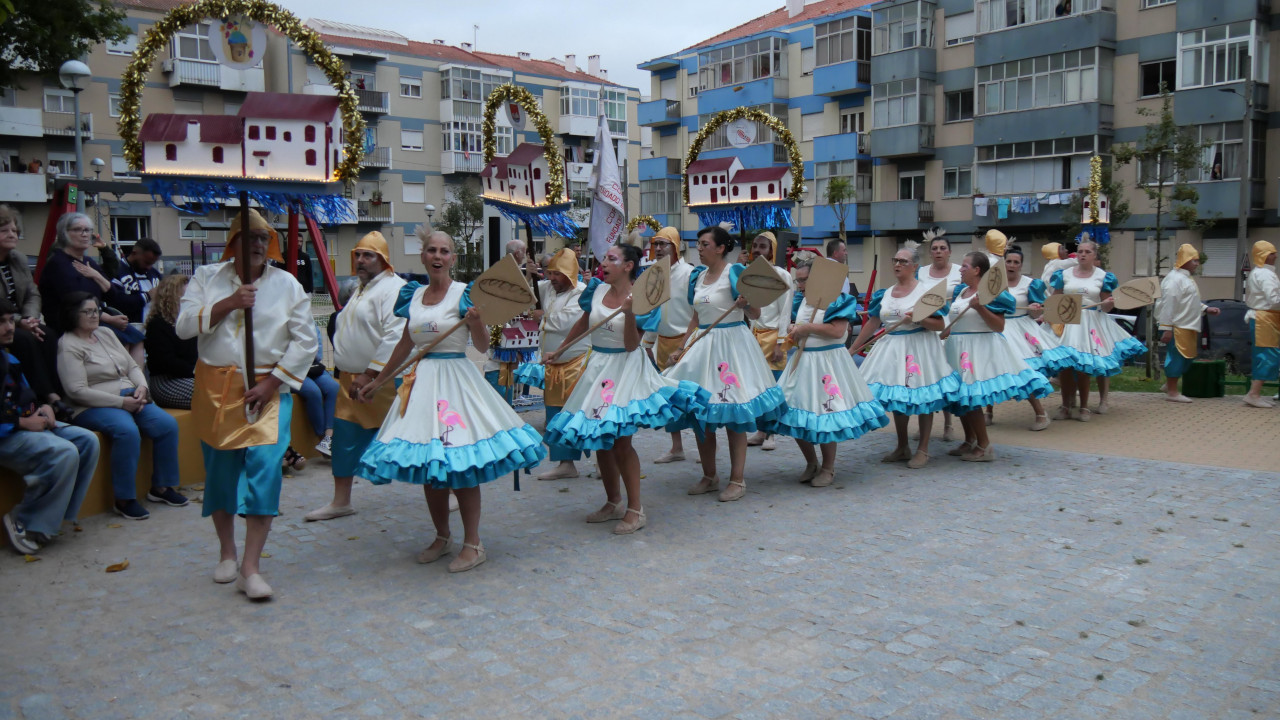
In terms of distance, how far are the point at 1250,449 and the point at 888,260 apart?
→ 104 feet

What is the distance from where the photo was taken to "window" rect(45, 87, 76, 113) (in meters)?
40.7

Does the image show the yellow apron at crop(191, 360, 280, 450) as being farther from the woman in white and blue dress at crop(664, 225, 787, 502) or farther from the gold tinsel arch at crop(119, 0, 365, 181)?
the woman in white and blue dress at crop(664, 225, 787, 502)

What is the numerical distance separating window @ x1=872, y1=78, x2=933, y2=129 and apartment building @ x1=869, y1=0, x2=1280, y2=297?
0.05 metres

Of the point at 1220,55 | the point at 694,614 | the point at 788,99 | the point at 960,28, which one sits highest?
the point at 960,28

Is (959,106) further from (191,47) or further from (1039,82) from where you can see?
(191,47)

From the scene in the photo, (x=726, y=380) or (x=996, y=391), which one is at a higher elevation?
(x=726, y=380)

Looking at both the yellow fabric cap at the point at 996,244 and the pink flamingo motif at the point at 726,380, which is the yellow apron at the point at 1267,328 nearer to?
the yellow fabric cap at the point at 996,244

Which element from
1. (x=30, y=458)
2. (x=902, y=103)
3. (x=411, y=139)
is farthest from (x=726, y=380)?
(x=411, y=139)

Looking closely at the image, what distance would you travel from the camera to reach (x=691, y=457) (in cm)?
948

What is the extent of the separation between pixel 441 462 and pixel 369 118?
46853 millimetres

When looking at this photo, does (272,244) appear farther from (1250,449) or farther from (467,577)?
(1250,449)

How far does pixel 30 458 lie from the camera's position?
6344 millimetres

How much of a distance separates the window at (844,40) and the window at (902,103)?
7.09ft

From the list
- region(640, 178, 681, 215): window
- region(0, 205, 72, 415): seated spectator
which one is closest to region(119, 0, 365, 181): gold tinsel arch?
region(0, 205, 72, 415): seated spectator
